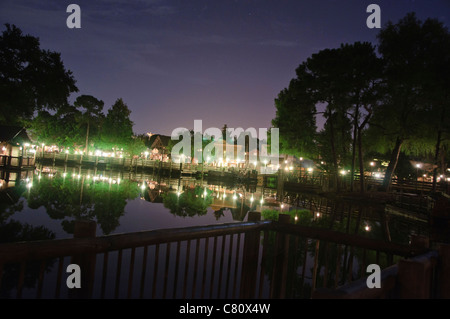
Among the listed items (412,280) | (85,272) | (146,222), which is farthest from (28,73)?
(412,280)

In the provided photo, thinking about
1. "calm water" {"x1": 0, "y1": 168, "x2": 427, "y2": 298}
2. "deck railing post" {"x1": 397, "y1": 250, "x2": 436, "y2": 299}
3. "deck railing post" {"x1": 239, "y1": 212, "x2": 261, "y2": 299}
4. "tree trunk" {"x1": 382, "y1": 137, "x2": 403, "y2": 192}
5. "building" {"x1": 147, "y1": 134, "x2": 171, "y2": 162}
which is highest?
"building" {"x1": 147, "y1": 134, "x2": 171, "y2": 162}

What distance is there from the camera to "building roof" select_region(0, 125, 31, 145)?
34688mm

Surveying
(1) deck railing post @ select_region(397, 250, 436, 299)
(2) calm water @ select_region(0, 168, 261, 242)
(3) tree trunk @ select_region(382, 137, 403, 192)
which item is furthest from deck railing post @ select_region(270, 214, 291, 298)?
(3) tree trunk @ select_region(382, 137, 403, 192)

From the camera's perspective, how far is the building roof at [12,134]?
34.7 metres

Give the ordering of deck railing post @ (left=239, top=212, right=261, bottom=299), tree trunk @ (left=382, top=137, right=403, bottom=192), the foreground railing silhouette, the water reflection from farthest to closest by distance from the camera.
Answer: tree trunk @ (left=382, top=137, right=403, bottom=192), the water reflection, deck railing post @ (left=239, top=212, right=261, bottom=299), the foreground railing silhouette

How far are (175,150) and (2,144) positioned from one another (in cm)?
3985

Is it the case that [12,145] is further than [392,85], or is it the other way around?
[12,145]

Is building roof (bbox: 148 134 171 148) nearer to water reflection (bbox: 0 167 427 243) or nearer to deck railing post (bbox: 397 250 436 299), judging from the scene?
water reflection (bbox: 0 167 427 243)

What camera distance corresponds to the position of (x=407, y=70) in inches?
1009

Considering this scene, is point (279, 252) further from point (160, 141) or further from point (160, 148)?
point (160, 141)

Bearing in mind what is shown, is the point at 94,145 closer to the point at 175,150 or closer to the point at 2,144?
the point at 175,150

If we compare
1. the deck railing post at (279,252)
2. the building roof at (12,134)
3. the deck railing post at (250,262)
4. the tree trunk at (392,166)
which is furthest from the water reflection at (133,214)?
the building roof at (12,134)

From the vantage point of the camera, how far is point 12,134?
116ft

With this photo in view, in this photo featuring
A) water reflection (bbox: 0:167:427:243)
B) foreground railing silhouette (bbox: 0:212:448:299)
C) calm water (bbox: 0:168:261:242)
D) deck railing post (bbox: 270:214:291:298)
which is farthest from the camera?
water reflection (bbox: 0:167:427:243)
